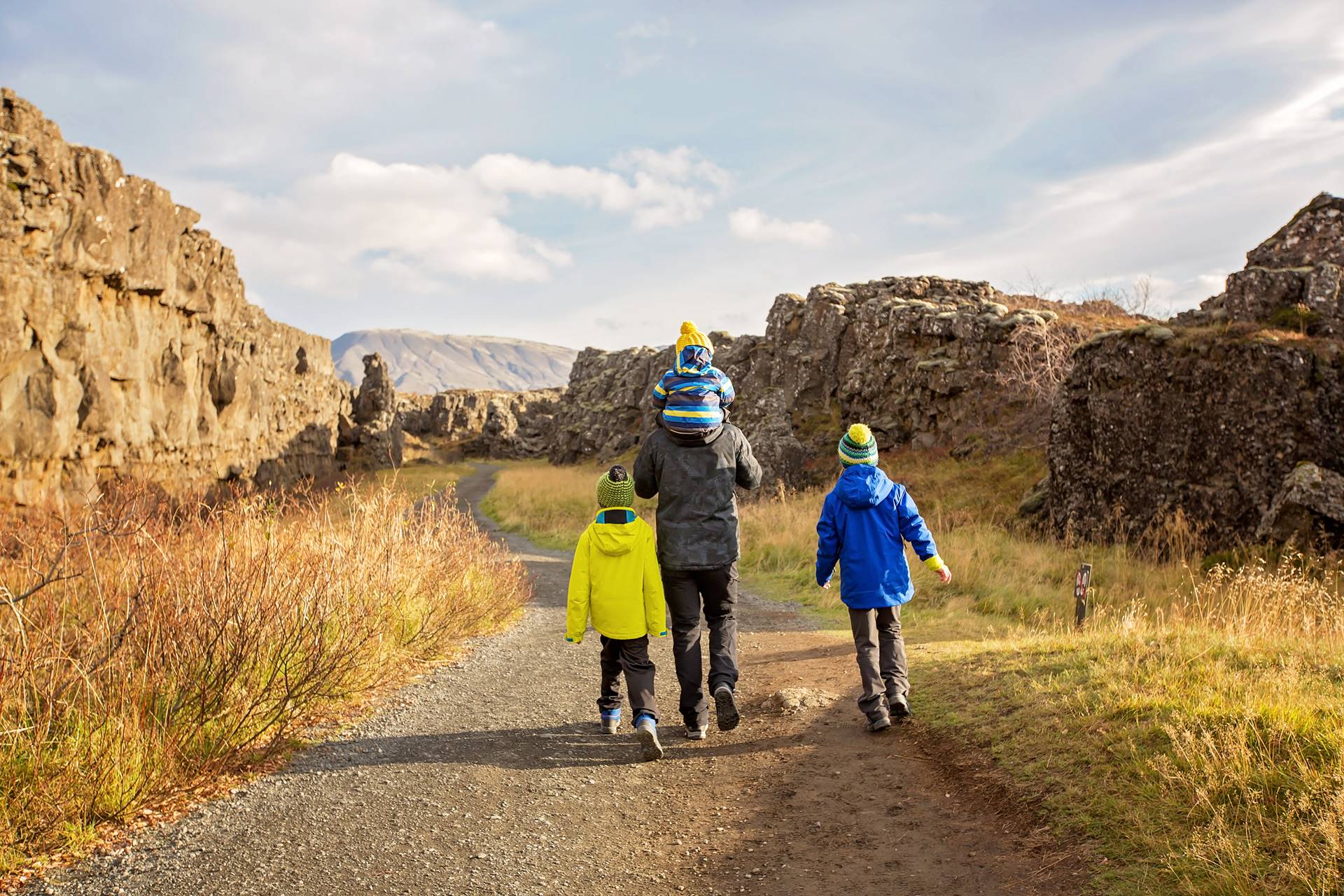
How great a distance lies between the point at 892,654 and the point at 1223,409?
959 cm

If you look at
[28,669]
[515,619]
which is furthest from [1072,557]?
[28,669]

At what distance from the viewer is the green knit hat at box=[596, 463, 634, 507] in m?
5.38

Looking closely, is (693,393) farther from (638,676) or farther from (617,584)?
(638,676)

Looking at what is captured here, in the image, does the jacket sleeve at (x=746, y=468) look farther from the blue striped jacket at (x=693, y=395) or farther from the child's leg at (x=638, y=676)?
the child's leg at (x=638, y=676)

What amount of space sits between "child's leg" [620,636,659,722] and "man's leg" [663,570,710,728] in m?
0.21

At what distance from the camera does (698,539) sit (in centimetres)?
532

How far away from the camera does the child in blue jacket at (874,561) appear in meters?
5.38

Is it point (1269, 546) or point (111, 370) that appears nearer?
point (1269, 546)

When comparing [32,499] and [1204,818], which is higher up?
[32,499]

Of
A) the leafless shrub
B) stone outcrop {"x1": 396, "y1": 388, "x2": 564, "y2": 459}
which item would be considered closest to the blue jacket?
the leafless shrub

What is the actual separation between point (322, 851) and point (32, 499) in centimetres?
1175

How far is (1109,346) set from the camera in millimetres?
14094

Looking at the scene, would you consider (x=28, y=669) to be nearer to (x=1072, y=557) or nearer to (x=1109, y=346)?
(x=1072, y=557)

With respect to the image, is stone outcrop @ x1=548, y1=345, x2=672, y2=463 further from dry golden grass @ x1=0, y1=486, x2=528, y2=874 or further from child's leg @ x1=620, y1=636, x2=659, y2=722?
child's leg @ x1=620, y1=636, x2=659, y2=722
